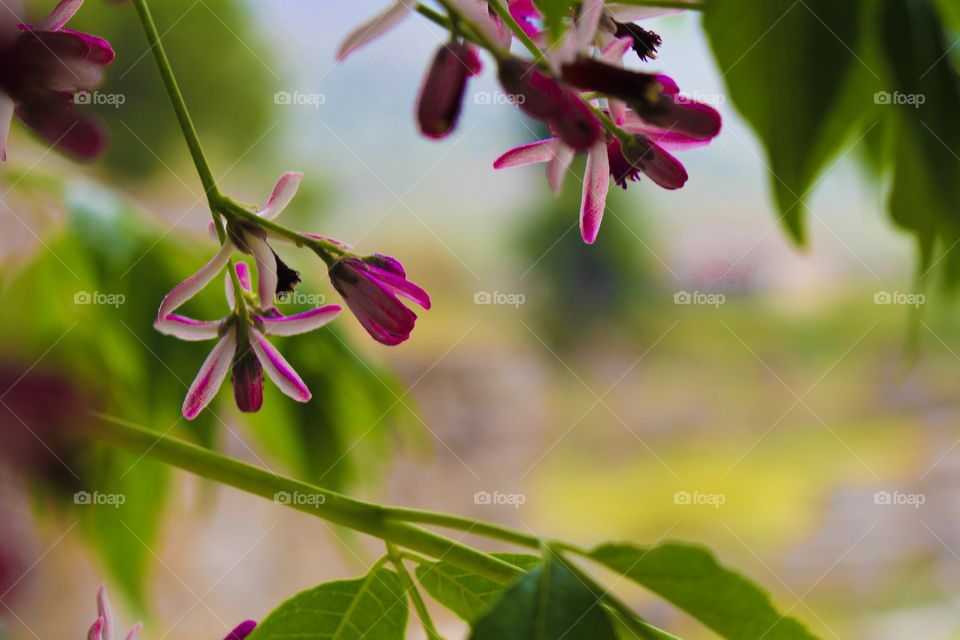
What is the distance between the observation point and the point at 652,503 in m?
5.20

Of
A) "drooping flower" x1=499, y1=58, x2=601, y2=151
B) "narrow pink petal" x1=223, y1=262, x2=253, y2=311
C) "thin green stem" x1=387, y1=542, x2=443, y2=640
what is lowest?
"thin green stem" x1=387, y1=542, x2=443, y2=640

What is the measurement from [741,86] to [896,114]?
4 centimetres

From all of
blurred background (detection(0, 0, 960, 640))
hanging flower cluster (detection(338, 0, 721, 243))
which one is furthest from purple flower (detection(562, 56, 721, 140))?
blurred background (detection(0, 0, 960, 640))

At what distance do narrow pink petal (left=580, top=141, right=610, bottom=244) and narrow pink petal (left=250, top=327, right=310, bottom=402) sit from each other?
0.31 ft

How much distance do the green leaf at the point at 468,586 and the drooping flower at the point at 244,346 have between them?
0.07 metres

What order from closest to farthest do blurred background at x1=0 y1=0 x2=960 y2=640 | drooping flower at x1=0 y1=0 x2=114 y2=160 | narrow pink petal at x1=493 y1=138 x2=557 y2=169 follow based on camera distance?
drooping flower at x1=0 y1=0 x2=114 y2=160 < narrow pink petal at x1=493 y1=138 x2=557 y2=169 < blurred background at x1=0 y1=0 x2=960 y2=640

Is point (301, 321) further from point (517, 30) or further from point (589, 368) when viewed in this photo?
point (589, 368)

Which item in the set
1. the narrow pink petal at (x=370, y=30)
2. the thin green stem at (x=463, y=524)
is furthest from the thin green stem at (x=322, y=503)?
the narrow pink petal at (x=370, y=30)

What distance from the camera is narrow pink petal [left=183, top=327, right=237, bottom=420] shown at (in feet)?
0.89

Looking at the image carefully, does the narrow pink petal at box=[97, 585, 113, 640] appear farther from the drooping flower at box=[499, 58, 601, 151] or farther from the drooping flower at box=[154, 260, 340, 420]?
the drooping flower at box=[499, 58, 601, 151]

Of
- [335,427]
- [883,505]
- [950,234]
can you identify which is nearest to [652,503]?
[883,505]

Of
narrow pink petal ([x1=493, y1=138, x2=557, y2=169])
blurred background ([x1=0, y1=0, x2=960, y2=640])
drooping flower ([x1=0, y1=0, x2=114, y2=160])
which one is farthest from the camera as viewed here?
blurred background ([x1=0, y1=0, x2=960, y2=640])

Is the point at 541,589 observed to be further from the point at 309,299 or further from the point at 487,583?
the point at 309,299

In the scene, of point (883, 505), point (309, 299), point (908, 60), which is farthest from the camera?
point (883, 505)
